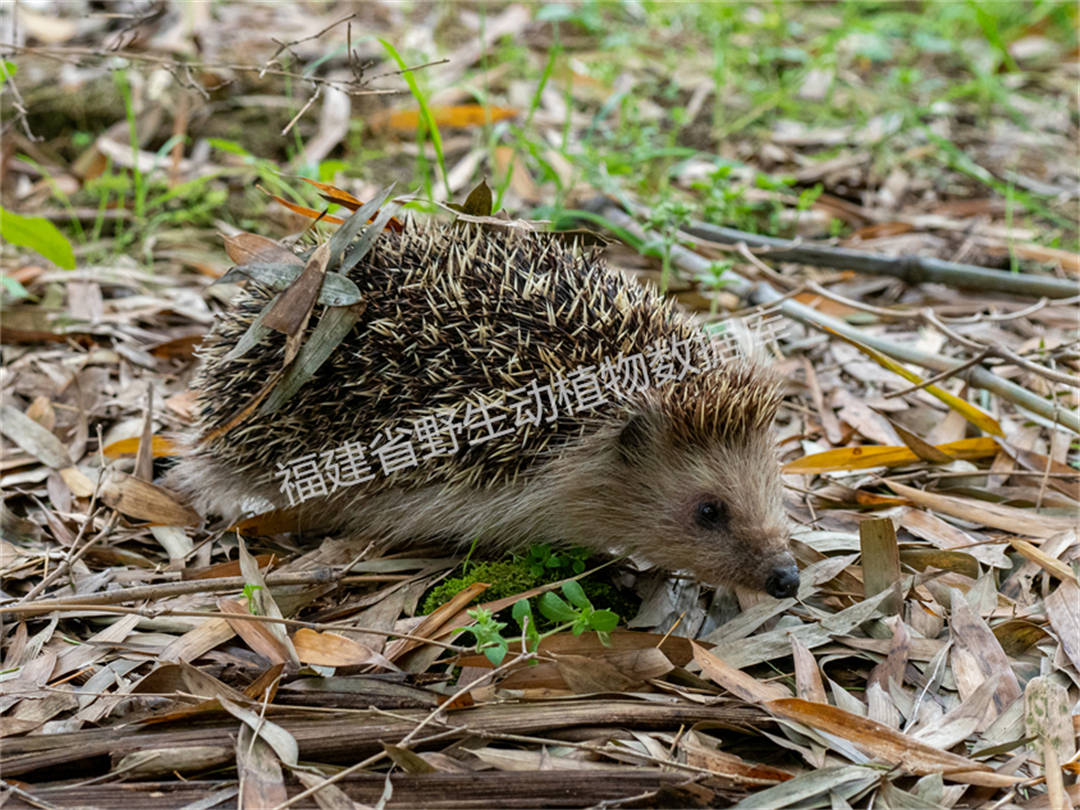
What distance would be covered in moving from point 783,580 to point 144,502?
9.53ft

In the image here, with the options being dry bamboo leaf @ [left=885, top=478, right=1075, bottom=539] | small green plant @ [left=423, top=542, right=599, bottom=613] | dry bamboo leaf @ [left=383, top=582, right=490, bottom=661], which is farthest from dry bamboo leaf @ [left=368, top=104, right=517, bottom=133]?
dry bamboo leaf @ [left=383, top=582, right=490, bottom=661]

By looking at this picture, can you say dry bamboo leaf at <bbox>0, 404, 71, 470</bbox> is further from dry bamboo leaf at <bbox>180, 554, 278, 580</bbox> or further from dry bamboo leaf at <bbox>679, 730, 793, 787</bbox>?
dry bamboo leaf at <bbox>679, 730, 793, 787</bbox>

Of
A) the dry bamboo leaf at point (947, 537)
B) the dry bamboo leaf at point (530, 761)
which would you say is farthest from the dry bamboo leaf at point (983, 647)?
the dry bamboo leaf at point (530, 761)

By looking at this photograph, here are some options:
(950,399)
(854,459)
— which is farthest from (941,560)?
(950,399)

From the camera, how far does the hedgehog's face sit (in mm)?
3979

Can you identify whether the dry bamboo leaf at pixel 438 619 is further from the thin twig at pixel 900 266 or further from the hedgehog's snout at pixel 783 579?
the thin twig at pixel 900 266

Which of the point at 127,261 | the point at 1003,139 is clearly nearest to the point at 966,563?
the point at 127,261

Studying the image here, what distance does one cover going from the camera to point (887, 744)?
3.17 metres

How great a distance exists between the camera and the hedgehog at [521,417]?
399cm

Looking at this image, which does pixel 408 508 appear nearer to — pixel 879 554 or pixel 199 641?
pixel 199 641

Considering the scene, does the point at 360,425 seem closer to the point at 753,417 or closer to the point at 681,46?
the point at 753,417

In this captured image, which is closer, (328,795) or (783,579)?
(328,795)

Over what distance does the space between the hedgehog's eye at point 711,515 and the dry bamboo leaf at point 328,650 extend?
1.45 metres

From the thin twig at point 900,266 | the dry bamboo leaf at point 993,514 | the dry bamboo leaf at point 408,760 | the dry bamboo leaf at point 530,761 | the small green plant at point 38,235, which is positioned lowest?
the dry bamboo leaf at point 993,514
